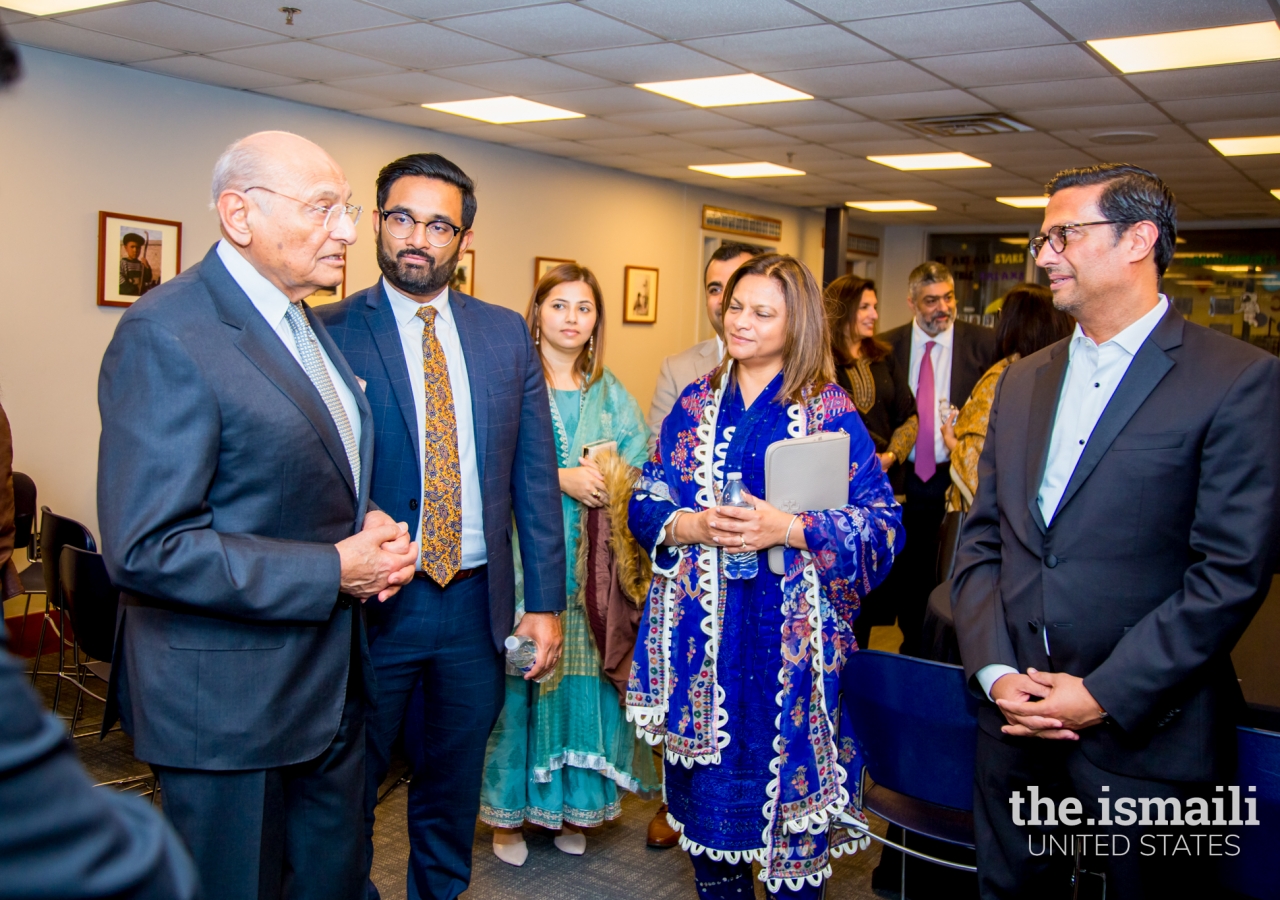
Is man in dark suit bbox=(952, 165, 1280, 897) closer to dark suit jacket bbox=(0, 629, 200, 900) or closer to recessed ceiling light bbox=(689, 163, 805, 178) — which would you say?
dark suit jacket bbox=(0, 629, 200, 900)

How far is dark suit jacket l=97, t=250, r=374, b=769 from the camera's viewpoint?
4.93ft

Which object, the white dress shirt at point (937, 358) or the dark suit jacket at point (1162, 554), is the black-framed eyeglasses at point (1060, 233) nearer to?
the dark suit jacket at point (1162, 554)

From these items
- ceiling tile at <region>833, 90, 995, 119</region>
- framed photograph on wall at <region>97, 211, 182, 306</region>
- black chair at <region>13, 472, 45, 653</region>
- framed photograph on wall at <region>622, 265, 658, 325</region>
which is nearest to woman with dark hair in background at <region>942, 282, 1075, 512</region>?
ceiling tile at <region>833, 90, 995, 119</region>

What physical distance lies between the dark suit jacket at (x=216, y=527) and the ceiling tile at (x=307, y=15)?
11.1 feet

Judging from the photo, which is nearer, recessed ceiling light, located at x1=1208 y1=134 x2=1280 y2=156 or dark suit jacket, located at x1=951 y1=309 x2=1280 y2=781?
dark suit jacket, located at x1=951 y1=309 x2=1280 y2=781

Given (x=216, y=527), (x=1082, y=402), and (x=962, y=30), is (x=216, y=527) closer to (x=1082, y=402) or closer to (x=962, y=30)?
(x=1082, y=402)

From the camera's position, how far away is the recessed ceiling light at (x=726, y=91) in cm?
586

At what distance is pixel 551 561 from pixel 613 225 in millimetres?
7487

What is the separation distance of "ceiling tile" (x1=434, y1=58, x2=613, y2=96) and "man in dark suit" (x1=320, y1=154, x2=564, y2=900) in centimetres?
347

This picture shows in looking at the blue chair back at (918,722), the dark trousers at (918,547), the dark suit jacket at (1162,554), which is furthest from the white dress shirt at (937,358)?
the dark suit jacket at (1162,554)

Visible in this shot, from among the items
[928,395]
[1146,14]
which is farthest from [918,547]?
[1146,14]

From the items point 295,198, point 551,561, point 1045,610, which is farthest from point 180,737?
point 1045,610

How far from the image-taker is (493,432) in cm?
233

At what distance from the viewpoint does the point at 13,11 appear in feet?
15.3
